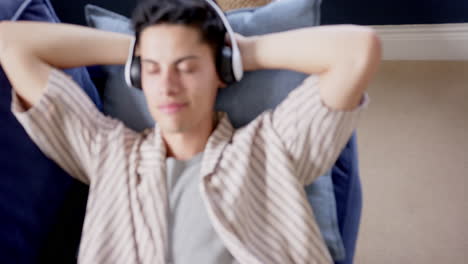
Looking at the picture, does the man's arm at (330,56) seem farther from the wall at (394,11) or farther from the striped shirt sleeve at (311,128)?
the wall at (394,11)

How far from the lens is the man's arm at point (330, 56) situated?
30.7 inches

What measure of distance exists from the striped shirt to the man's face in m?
0.12

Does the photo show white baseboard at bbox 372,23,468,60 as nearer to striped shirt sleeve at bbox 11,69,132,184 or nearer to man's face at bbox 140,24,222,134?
man's face at bbox 140,24,222,134

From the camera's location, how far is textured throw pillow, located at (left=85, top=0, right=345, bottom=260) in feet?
3.22

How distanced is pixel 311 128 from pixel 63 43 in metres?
0.62

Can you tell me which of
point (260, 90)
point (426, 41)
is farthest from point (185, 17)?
point (426, 41)

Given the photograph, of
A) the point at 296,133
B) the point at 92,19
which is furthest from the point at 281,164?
the point at 92,19

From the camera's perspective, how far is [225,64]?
2.96ft

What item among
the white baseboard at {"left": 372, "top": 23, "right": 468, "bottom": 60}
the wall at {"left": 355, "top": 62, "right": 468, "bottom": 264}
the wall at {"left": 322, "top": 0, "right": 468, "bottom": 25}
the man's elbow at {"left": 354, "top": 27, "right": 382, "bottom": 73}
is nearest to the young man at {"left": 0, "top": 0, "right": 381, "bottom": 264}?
the man's elbow at {"left": 354, "top": 27, "right": 382, "bottom": 73}

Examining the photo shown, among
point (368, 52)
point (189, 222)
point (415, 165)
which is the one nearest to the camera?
point (368, 52)

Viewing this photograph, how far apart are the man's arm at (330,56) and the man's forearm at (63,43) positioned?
1.08 feet

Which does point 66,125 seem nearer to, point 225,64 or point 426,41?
point 225,64

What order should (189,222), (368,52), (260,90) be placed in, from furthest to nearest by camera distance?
(260,90) → (189,222) → (368,52)

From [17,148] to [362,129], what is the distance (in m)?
1.42
